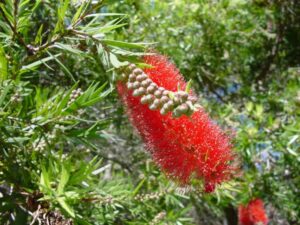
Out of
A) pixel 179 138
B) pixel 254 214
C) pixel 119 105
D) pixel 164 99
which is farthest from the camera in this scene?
pixel 254 214

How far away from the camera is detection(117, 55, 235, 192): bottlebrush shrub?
133 centimetres

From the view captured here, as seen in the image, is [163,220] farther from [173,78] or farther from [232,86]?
[232,86]

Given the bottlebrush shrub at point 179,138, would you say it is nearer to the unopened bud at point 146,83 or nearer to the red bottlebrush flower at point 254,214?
the unopened bud at point 146,83

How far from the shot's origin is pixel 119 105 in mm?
3119

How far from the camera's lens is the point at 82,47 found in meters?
1.65

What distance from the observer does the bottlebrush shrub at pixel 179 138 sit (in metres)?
1.33

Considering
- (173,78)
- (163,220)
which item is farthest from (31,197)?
(163,220)

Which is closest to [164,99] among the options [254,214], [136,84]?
[136,84]

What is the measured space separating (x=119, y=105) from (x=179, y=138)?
71.2 inches

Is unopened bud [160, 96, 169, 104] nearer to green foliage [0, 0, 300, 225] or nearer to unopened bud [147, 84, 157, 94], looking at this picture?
unopened bud [147, 84, 157, 94]

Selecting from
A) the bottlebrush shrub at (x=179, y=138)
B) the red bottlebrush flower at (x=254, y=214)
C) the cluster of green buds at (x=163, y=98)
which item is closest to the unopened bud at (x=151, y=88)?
the cluster of green buds at (x=163, y=98)

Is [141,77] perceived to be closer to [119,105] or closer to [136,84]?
[136,84]

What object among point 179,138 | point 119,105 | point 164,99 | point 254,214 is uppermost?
point 164,99

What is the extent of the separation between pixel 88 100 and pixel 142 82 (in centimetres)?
43
